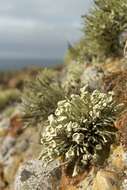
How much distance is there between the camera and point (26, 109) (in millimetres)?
12750

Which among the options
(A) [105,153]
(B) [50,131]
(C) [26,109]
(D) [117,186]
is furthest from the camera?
(C) [26,109]

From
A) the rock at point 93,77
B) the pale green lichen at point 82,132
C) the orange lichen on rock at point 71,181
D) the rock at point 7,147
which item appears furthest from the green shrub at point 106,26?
the orange lichen on rock at point 71,181

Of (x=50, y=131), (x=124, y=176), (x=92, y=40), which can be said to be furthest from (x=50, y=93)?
(x=124, y=176)

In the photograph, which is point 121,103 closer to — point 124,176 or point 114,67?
point 124,176

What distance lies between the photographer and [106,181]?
306 inches

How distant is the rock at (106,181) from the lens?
7699 millimetres

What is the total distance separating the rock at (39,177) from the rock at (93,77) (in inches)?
101

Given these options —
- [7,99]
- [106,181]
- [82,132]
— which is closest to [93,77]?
[82,132]

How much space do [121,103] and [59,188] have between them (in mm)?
1876

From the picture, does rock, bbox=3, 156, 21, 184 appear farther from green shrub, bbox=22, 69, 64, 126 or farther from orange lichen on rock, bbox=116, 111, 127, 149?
orange lichen on rock, bbox=116, 111, 127, 149

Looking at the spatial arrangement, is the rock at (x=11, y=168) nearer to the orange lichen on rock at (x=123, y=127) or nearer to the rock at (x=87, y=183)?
the rock at (x=87, y=183)

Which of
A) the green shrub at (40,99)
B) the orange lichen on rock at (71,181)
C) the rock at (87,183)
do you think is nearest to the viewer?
the rock at (87,183)

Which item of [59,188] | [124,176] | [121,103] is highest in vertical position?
[121,103]

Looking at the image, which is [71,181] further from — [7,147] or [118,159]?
[7,147]
